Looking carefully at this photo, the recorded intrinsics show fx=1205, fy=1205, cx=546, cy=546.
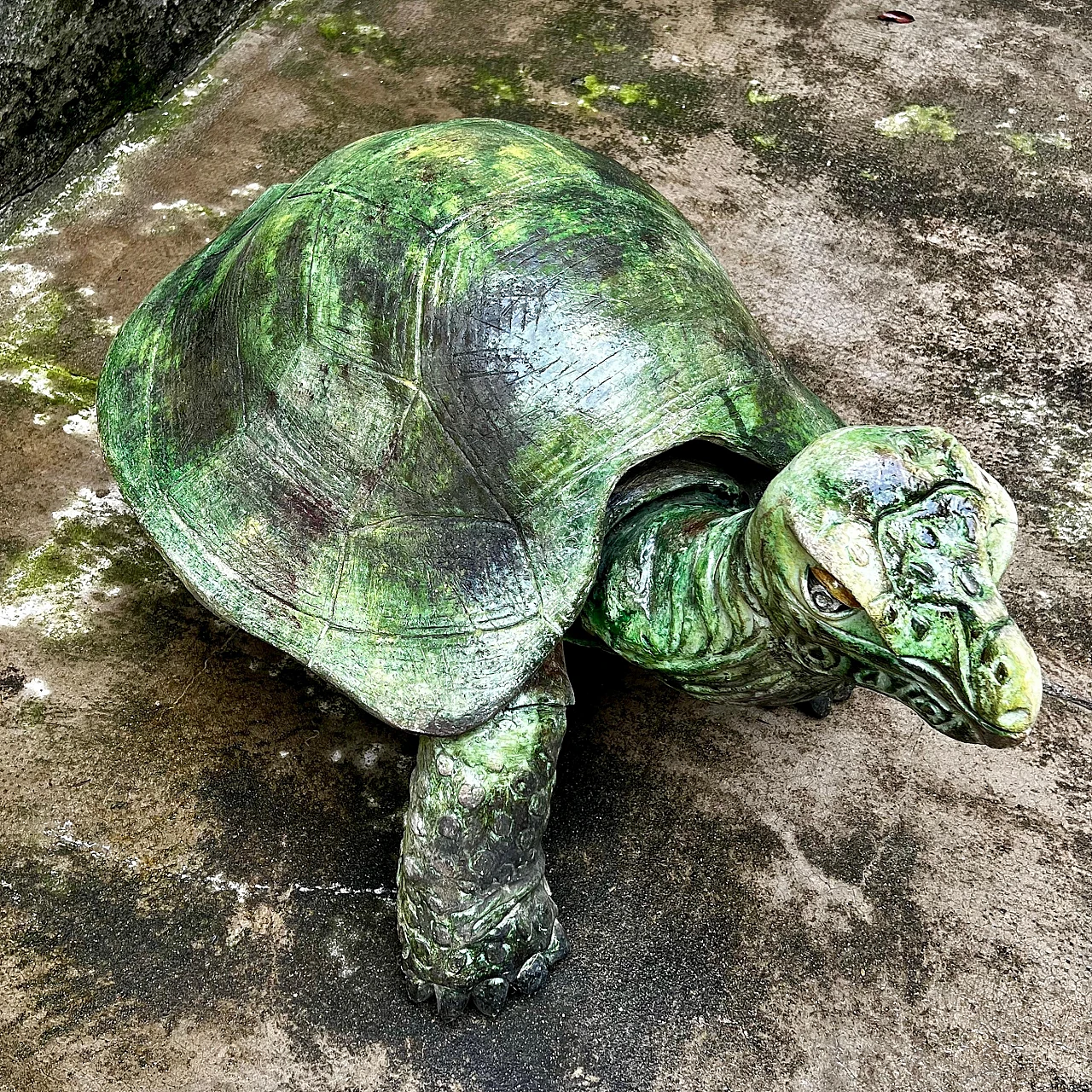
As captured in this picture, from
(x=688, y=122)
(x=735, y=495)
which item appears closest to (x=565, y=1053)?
(x=735, y=495)

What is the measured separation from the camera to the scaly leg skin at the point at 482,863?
283 cm

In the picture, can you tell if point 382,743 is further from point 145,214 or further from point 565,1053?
point 145,214

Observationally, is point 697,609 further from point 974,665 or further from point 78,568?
point 78,568

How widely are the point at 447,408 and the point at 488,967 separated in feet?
4.38

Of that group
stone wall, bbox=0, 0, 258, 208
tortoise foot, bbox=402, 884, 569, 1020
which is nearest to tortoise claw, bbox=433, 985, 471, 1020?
tortoise foot, bbox=402, 884, 569, 1020

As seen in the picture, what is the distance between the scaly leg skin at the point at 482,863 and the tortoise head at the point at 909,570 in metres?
0.82

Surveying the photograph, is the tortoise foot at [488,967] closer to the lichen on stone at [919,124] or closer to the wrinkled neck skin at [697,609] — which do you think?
the wrinkled neck skin at [697,609]

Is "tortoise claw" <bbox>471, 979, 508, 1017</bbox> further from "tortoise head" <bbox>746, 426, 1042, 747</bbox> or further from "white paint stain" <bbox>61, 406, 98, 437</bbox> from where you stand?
"white paint stain" <bbox>61, 406, 98, 437</bbox>

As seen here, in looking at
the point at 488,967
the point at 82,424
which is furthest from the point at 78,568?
the point at 488,967

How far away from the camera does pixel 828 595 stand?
2.29 meters

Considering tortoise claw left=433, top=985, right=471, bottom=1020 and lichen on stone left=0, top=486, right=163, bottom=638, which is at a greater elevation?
lichen on stone left=0, top=486, right=163, bottom=638

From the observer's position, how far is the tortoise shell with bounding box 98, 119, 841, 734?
282cm

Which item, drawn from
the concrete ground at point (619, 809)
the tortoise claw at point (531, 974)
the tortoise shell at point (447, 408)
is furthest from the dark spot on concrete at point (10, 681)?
the tortoise claw at point (531, 974)

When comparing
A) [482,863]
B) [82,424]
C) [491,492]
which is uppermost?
[491,492]
